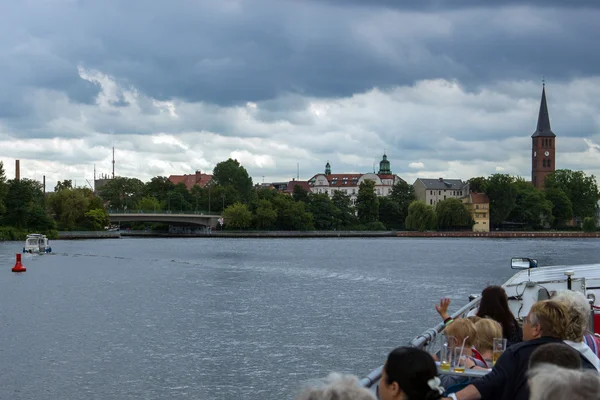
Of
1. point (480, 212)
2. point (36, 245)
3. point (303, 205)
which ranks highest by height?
point (303, 205)

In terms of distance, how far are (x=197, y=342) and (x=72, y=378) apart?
21.5ft

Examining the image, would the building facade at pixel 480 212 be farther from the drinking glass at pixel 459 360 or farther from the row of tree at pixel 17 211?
the drinking glass at pixel 459 360

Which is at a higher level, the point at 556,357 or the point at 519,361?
the point at 556,357

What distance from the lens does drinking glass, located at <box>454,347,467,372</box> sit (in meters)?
7.55

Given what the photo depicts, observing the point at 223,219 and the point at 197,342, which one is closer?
the point at 197,342

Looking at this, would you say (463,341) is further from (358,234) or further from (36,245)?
(358,234)

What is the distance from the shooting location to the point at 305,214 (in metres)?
170

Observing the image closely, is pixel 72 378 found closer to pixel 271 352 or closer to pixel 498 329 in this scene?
pixel 271 352

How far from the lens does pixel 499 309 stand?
9.12 m

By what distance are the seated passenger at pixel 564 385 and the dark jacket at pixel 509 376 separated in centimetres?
220

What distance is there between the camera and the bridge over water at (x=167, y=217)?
145375mm

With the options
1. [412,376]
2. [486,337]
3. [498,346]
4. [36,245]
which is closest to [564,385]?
[412,376]

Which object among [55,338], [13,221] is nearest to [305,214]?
[13,221]

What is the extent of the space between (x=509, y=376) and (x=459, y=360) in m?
1.36
